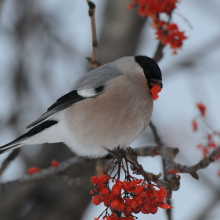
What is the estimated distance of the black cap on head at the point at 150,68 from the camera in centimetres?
254

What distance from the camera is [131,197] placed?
5.75 ft

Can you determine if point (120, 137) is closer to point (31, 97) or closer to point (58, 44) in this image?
point (31, 97)

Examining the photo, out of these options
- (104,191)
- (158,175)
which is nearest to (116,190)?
(104,191)

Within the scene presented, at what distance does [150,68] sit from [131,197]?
118cm

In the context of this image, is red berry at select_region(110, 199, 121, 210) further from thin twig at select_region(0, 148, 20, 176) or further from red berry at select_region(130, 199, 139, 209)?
thin twig at select_region(0, 148, 20, 176)

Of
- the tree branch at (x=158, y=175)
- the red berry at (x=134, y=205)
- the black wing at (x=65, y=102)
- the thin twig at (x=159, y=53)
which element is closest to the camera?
the red berry at (x=134, y=205)

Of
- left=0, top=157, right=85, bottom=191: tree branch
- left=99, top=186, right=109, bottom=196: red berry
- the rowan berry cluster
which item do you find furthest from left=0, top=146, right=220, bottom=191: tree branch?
the rowan berry cluster

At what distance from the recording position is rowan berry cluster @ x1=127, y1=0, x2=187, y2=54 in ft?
8.32

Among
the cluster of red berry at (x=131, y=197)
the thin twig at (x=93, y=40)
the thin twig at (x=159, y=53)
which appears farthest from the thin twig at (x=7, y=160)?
the thin twig at (x=159, y=53)

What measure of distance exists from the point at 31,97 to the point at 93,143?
6.37ft

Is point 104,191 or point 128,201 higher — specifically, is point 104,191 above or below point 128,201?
above

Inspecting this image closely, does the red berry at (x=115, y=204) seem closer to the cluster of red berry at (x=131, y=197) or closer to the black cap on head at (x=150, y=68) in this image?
the cluster of red berry at (x=131, y=197)

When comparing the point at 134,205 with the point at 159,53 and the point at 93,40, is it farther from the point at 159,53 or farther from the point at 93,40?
the point at 159,53

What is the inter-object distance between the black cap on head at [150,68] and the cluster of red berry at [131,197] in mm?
1064
